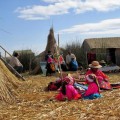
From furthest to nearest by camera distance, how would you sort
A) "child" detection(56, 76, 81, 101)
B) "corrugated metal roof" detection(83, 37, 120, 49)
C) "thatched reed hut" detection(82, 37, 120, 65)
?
"corrugated metal roof" detection(83, 37, 120, 49) → "thatched reed hut" detection(82, 37, 120, 65) → "child" detection(56, 76, 81, 101)

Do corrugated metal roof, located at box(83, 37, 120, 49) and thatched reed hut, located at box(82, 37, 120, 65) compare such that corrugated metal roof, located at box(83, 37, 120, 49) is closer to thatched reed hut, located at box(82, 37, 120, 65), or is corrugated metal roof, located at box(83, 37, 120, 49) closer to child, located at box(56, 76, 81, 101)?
thatched reed hut, located at box(82, 37, 120, 65)

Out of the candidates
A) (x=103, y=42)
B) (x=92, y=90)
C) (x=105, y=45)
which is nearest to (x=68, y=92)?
(x=92, y=90)

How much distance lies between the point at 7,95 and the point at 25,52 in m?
20.5

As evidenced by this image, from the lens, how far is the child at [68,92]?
7.43m

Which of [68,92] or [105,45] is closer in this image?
[68,92]

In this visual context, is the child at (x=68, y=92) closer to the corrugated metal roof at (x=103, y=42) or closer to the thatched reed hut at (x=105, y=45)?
the thatched reed hut at (x=105, y=45)

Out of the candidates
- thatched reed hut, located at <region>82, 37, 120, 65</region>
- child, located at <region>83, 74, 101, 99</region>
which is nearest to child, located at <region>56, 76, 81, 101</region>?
child, located at <region>83, 74, 101, 99</region>

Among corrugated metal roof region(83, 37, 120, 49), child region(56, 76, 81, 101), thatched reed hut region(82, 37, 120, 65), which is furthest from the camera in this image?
corrugated metal roof region(83, 37, 120, 49)

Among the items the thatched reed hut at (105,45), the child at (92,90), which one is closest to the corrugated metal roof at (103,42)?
the thatched reed hut at (105,45)

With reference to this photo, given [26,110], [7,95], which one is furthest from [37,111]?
[7,95]

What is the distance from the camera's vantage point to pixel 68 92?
7527 mm

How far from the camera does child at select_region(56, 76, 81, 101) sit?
7.43 meters

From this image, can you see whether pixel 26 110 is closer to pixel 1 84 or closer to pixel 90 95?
pixel 1 84

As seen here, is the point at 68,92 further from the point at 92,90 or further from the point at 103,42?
the point at 103,42
